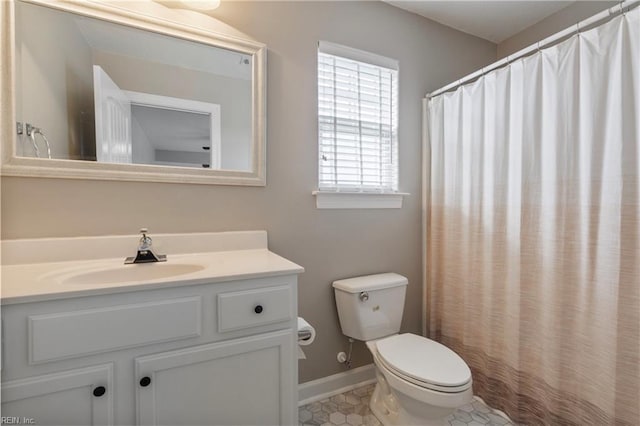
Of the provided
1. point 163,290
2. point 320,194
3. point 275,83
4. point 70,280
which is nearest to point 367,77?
point 275,83

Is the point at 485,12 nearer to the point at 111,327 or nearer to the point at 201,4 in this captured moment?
the point at 201,4

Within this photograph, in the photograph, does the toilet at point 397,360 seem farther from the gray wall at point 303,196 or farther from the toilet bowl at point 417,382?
the gray wall at point 303,196

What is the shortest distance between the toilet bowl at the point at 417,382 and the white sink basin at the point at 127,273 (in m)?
0.96

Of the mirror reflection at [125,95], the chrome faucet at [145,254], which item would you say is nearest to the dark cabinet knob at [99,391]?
the chrome faucet at [145,254]

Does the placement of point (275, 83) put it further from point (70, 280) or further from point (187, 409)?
point (187, 409)

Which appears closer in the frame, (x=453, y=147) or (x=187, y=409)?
(x=187, y=409)

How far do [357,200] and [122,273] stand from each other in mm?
1215

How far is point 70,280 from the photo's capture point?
100 centimetres

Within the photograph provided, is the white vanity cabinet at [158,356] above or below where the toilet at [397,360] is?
above

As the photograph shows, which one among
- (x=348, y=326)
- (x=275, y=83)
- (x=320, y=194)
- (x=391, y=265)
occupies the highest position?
(x=275, y=83)

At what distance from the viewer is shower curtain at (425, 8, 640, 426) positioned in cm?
112

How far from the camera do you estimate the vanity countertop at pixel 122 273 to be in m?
0.80

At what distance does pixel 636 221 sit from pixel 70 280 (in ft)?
6.66

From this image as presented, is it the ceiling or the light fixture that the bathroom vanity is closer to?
the light fixture
